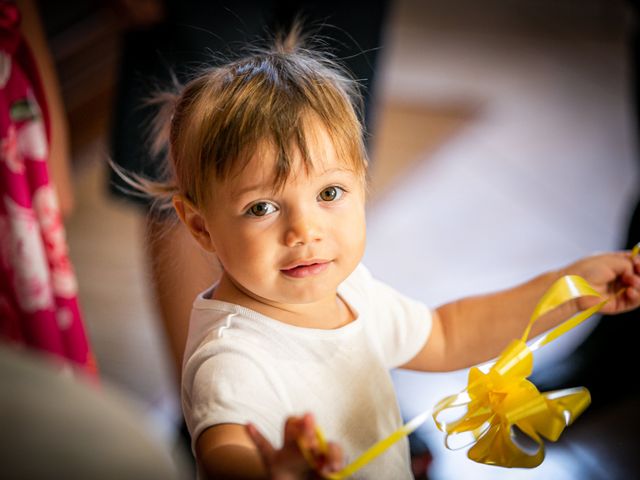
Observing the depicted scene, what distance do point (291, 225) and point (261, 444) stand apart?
131mm

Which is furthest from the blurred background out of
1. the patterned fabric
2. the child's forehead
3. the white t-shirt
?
the child's forehead

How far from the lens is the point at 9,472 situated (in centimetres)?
27

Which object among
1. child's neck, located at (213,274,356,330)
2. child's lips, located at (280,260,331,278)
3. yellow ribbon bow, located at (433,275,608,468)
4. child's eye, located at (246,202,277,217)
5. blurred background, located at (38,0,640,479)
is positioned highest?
child's eye, located at (246,202,277,217)

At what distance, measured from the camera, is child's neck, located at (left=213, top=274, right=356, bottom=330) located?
504 millimetres

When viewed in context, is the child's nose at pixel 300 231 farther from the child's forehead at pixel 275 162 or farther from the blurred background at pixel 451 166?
the blurred background at pixel 451 166

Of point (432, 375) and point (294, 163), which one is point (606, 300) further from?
point (294, 163)

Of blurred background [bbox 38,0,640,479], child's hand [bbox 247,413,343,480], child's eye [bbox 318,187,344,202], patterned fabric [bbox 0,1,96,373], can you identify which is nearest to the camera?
child's hand [bbox 247,413,343,480]

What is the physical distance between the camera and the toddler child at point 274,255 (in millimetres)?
454

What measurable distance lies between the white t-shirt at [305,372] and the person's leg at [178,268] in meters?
0.03

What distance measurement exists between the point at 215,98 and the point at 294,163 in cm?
6

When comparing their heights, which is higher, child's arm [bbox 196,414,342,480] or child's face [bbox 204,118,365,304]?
child's face [bbox 204,118,365,304]

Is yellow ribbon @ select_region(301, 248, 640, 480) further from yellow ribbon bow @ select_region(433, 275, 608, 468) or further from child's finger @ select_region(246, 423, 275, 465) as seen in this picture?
child's finger @ select_region(246, 423, 275, 465)

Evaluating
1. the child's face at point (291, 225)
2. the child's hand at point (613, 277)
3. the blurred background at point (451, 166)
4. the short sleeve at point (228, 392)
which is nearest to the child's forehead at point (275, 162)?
the child's face at point (291, 225)

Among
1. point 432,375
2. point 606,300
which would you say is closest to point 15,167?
point 432,375
